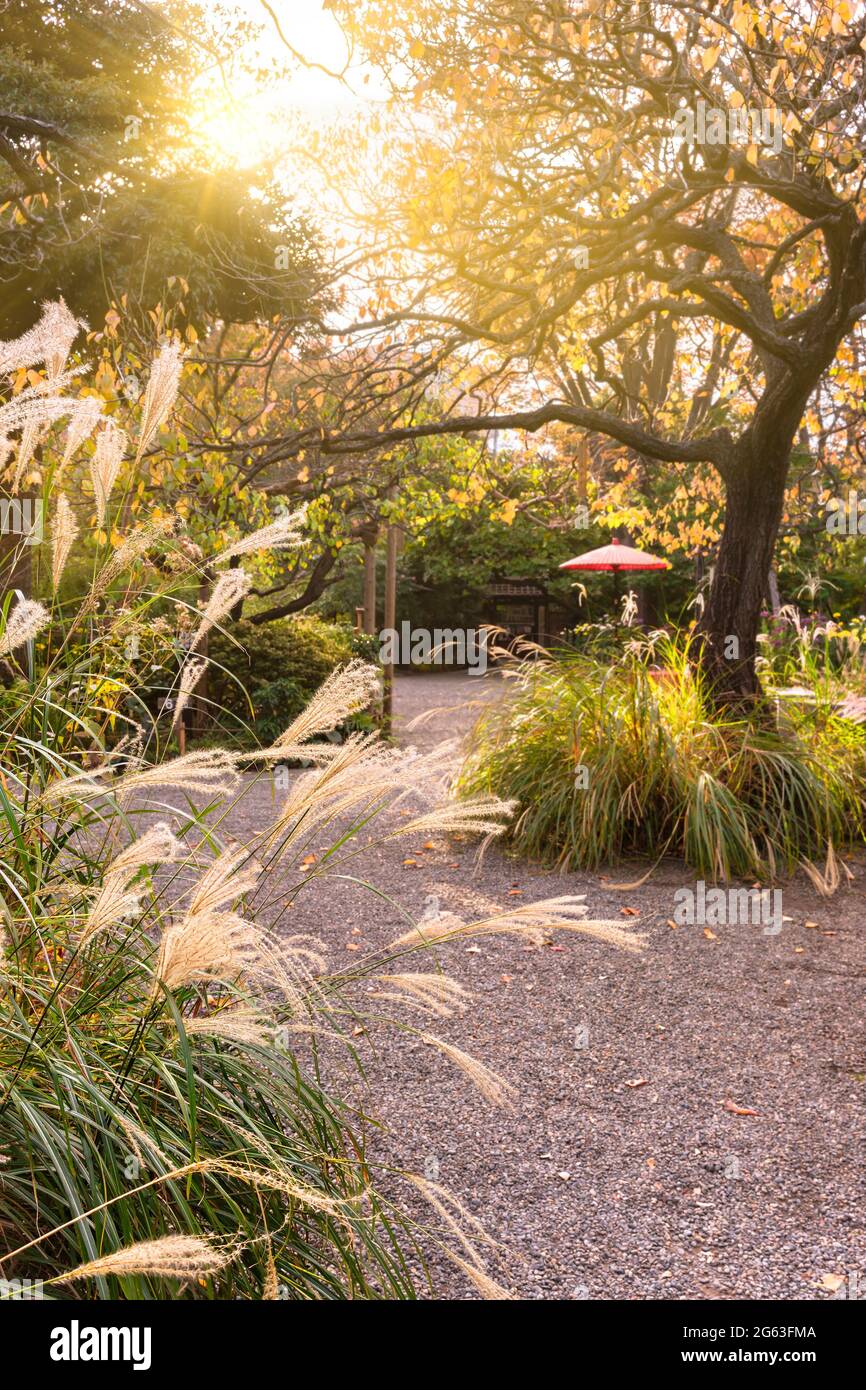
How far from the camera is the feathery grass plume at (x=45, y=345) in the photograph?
1.64 meters

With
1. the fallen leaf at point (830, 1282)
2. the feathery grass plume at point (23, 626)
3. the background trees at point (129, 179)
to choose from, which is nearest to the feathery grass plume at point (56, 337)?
the feathery grass plume at point (23, 626)

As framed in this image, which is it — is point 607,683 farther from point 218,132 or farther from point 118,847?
point 218,132

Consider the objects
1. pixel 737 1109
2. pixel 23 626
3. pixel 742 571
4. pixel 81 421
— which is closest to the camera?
pixel 23 626

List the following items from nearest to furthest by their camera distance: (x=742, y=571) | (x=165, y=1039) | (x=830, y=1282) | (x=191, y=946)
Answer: (x=191, y=946), (x=165, y=1039), (x=830, y=1282), (x=742, y=571)

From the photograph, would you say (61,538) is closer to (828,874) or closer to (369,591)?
(828,874)

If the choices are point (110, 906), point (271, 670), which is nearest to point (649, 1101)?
point (110, 906)

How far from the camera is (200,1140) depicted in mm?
1730

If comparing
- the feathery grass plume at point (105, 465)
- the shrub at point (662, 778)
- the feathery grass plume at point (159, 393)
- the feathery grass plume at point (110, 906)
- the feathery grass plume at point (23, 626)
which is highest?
the feathery grass plume at point (159, 393)

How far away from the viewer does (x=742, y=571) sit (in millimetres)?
6625

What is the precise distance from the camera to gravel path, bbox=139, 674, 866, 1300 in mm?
2338

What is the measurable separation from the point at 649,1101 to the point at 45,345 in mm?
2577

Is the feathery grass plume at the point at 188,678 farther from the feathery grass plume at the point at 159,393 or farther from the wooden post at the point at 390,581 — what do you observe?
the wooden post at the point at 390,581

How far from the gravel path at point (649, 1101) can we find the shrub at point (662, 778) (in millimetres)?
491
